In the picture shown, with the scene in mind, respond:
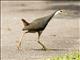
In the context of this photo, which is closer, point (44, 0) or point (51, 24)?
point (51, 24)

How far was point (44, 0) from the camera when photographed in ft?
86.2

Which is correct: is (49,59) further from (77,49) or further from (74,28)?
(74,28)

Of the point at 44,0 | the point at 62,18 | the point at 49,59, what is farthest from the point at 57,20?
the point at 44,0

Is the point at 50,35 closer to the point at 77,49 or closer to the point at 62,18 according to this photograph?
the point at 77,49

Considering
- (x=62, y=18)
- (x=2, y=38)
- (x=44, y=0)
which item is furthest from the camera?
(x=44, y=0)

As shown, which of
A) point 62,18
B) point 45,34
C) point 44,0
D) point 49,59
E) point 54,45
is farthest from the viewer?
point 44,0

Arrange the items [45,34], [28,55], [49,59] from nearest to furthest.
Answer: [49,59] < [28,55] < [45,34]

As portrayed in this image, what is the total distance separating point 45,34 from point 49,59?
4113mm

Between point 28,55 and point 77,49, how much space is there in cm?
134

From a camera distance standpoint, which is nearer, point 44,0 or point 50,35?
point 50,35

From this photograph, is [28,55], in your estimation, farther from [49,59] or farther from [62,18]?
[62,18]

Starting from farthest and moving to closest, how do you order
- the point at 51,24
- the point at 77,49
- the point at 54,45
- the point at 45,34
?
the point at 51,24 → the point at 45,34 → the point at 54,45 → the point at 77,49

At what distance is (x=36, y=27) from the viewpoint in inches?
391

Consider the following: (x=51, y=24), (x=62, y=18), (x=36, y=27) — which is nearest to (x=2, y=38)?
(x=36, y=27)
